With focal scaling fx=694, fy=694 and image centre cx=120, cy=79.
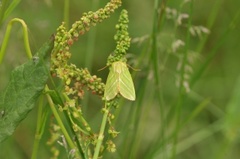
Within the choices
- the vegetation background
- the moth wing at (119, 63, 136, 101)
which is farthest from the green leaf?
the vegetation background

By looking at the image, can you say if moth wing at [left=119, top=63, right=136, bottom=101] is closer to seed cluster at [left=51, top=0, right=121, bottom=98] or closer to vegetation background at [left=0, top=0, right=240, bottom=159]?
seed cluster at [left=51, top=0, right=121, bottom=98]

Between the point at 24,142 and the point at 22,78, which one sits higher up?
the point at 22,78

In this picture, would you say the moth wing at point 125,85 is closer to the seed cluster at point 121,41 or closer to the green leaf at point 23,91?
the seed cluster at point 121,41

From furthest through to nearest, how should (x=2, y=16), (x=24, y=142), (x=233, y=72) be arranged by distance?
(x=233, y=72) < (x=24, y=142) < (x=2, y=16)

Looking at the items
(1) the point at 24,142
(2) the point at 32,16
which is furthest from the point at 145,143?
(2) the point at 32,16

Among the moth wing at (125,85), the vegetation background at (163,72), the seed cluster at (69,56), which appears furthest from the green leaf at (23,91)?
the vegetation background at (163,72)

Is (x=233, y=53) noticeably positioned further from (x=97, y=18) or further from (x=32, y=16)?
(x=97, y=18)
